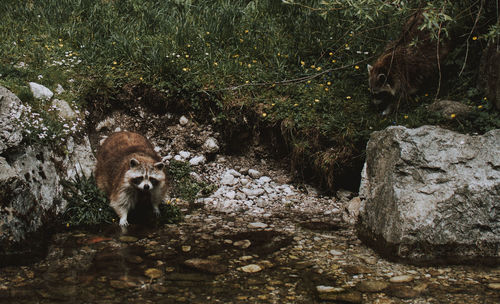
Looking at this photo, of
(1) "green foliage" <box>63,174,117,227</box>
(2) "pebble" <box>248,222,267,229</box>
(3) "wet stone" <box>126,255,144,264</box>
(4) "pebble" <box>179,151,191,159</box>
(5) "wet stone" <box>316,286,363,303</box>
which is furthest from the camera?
(4) "pebble" <box>179,151,191,159</box>

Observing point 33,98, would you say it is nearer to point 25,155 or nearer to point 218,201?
point 25,155

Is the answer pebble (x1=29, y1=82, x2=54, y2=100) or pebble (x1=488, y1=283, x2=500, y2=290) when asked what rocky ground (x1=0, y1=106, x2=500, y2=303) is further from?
pebble (x1=29, y1=82, x2=54, y2=100)

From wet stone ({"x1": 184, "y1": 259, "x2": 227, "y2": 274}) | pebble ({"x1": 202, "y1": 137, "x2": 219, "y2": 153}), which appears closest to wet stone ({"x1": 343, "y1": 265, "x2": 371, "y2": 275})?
wet stone ({"x1": 184, "y1": 259, "x2": 227, "y2": 274})

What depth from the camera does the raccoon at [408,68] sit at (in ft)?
20.2

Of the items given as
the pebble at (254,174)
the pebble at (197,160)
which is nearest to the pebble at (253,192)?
the pebble at (254,174)

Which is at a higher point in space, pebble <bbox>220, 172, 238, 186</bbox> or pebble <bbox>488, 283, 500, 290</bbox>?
pebble <bbox>220, 172, 238, 186</bbox>

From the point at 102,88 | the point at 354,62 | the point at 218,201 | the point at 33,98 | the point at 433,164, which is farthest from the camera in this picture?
the point at 354,62

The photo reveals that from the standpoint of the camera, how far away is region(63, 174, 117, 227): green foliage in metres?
4.71

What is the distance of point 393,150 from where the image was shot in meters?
4.50

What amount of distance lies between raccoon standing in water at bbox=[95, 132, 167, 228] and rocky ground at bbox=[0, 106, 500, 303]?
37 centimetres

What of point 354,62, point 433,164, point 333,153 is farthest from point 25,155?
point 354,62

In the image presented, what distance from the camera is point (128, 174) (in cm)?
482

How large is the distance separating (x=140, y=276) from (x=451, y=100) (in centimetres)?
435

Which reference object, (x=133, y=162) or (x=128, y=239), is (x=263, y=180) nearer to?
(x=133, y=162)
